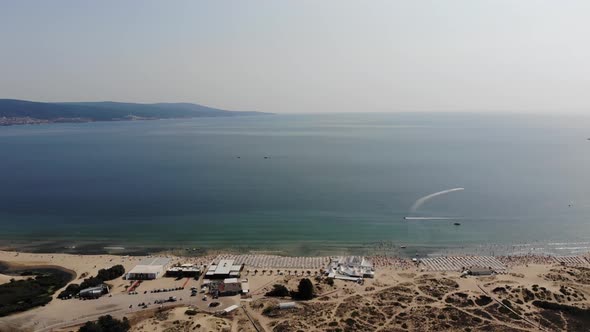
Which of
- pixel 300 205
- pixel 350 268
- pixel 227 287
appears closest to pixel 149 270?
pixel 227 287

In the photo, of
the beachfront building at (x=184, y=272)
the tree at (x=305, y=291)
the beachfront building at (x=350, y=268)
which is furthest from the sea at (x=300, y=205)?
the tree at (x=305, y=291)

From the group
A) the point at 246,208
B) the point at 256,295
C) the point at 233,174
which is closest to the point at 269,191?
the point at 246,208

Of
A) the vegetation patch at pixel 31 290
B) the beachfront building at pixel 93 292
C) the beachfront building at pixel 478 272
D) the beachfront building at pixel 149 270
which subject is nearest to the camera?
the vegetation patch at pixel 31 290

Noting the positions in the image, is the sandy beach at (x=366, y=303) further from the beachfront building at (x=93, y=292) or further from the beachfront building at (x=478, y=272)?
the beachfront building at (x=478, y=272)

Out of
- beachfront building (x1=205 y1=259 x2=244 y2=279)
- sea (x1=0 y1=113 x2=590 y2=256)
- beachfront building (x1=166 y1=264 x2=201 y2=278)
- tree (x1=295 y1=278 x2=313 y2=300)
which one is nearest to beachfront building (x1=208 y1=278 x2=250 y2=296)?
beachfront building (x1=205 y1=259 x2=244 y2=279)

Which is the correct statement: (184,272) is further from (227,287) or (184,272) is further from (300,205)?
(300,205)

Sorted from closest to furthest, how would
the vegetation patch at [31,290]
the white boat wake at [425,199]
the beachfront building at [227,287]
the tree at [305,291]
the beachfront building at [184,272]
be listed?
1. the vegetation patch at [31,290]
2. the tree at [305,291]
3. the beachfront building at [227,287]
4. the beachfront building at [184,272]
5. the white boat wake at [425,199]
